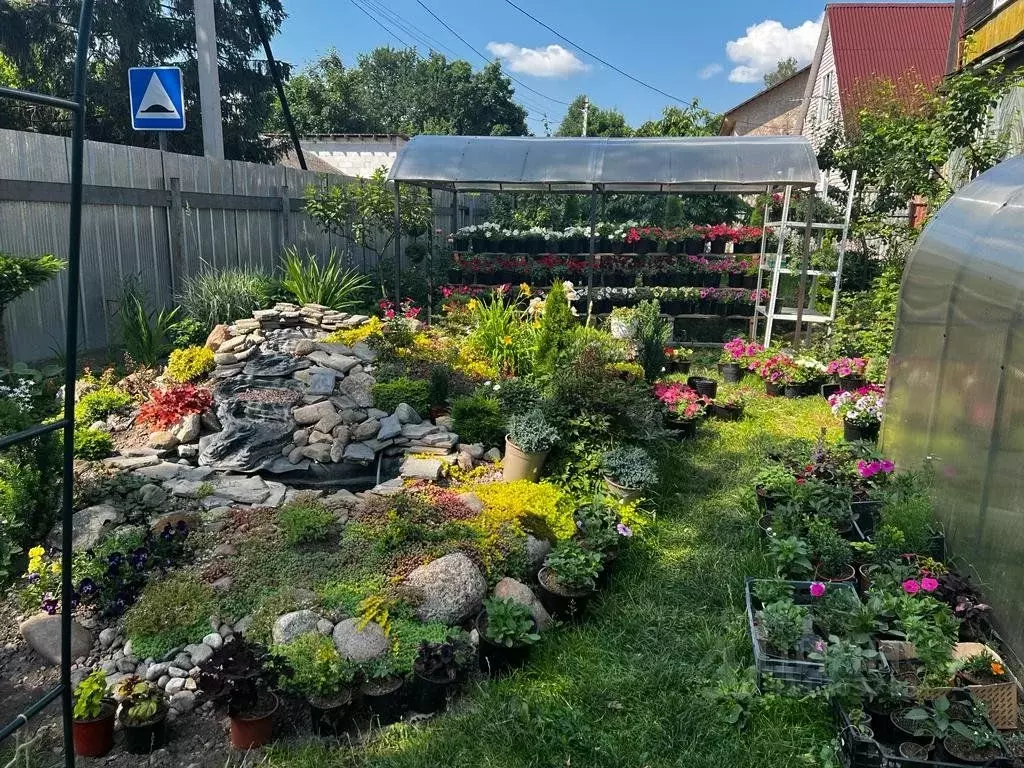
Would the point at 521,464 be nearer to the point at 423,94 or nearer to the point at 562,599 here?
the point at 562,599

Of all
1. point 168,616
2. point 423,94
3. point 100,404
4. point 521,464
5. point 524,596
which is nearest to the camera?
point 168,616

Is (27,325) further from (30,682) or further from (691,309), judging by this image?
(691,309)

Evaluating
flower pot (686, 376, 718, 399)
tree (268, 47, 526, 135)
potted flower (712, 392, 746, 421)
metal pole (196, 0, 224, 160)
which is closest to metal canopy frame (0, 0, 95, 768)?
potted flower (712, 392, 746, 421)

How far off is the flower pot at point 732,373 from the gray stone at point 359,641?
7.04 m

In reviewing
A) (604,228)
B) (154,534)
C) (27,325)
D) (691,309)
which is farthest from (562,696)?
(604,228)

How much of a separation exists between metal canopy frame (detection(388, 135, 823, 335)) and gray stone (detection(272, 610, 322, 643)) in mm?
7451

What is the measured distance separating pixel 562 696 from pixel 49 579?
8.84ft

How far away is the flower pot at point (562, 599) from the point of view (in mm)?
3926

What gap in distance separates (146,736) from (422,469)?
2.57 m

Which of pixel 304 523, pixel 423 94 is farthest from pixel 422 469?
pixel 423 94

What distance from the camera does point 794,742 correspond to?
119 inches

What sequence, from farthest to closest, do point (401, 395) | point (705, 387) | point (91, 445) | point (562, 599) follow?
point (705, 387)
point (401, 395)
point (91, 445)
point (562, 599)

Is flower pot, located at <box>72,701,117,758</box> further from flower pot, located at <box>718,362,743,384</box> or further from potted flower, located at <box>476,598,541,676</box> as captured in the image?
flower pot, located at <box>718,362,743,384</box>

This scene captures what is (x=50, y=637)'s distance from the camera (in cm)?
348
